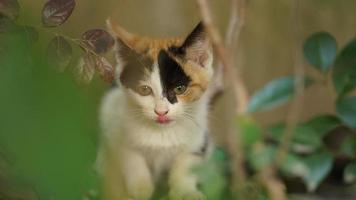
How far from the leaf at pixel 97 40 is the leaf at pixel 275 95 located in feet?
2.89

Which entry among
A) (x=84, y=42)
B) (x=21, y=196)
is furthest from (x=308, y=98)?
(x=21, y=196)

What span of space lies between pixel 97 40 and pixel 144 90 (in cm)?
38

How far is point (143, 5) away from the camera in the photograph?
7.65ft

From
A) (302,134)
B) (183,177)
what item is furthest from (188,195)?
(302,134)

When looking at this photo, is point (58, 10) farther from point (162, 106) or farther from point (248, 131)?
point (162, 106)

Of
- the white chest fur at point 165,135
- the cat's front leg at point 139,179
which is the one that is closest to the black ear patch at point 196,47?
the white chest fur at point 165,135

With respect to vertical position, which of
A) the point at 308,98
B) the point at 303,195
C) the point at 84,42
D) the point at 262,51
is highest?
the point at 84,42

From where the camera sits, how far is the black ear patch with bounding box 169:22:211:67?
3.84 feet

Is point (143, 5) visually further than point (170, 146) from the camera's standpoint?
Yes

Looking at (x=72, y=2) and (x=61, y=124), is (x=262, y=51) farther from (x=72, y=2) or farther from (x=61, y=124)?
(x=61, y=124)

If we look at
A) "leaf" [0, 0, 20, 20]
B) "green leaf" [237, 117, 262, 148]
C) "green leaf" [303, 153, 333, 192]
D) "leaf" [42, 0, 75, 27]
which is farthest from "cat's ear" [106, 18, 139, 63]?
"green leaf" [303, 153, 333, 192]

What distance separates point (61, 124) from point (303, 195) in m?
2.26

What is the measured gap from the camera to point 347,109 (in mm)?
1811

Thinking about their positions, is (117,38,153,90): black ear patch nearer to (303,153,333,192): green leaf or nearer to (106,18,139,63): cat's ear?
(106,18,139,63): cat's ear
